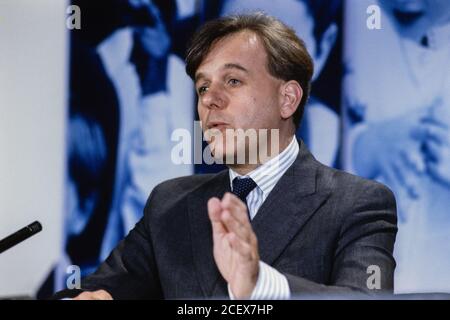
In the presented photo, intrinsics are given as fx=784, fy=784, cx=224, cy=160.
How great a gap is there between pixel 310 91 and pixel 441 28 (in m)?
0.36

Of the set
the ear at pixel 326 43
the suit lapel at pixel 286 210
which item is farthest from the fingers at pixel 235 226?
the ear at pixel 326 43

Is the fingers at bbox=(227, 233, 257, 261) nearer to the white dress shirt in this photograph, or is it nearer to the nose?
the white dress shirt

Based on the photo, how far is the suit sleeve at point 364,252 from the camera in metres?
1.63

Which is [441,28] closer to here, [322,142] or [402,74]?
[402,74]

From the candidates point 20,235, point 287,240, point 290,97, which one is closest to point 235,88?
point 290,97

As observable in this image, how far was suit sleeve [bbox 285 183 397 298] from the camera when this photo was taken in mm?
1635

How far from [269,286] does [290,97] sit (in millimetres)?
604

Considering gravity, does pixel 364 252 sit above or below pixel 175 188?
below

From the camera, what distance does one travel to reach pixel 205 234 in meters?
1.83

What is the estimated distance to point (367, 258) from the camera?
1670 millimetres

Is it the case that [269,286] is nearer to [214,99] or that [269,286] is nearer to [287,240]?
[287,240]

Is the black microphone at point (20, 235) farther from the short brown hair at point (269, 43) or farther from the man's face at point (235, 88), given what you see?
the short brown hair at point (269, 43)

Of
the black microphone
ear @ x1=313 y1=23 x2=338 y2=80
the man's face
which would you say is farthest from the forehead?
Answer: the black microphone

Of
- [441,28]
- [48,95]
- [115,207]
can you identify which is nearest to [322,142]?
[441,28]
